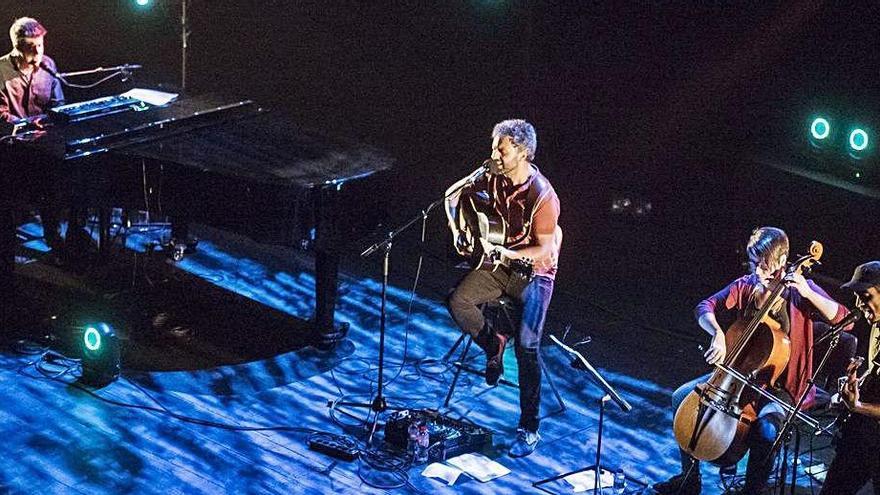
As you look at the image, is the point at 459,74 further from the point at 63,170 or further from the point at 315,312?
the point at 63,170

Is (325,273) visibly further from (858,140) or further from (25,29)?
(858,140)

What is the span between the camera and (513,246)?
725cm

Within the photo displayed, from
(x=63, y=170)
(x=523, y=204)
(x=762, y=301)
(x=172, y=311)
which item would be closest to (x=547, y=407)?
(x=523, y=204)

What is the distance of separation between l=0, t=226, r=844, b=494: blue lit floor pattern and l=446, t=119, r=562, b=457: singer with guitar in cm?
47

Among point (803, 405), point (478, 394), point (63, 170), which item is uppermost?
point (63, 170)

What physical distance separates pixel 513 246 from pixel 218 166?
187cm

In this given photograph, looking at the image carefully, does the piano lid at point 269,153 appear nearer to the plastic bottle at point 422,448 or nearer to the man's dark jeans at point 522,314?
the man's dark jeans at point 522,314

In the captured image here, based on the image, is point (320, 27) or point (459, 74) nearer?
point (459, 74)

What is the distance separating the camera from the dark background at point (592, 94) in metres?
8.52

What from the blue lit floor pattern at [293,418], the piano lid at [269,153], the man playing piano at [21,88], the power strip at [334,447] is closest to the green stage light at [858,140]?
the blue lit floor pattern at [293,418]

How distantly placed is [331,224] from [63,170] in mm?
1680

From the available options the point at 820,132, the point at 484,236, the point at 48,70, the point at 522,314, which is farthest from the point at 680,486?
the point at 48,70

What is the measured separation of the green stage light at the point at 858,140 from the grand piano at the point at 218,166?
9.70 feet

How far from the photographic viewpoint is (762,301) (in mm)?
6352
